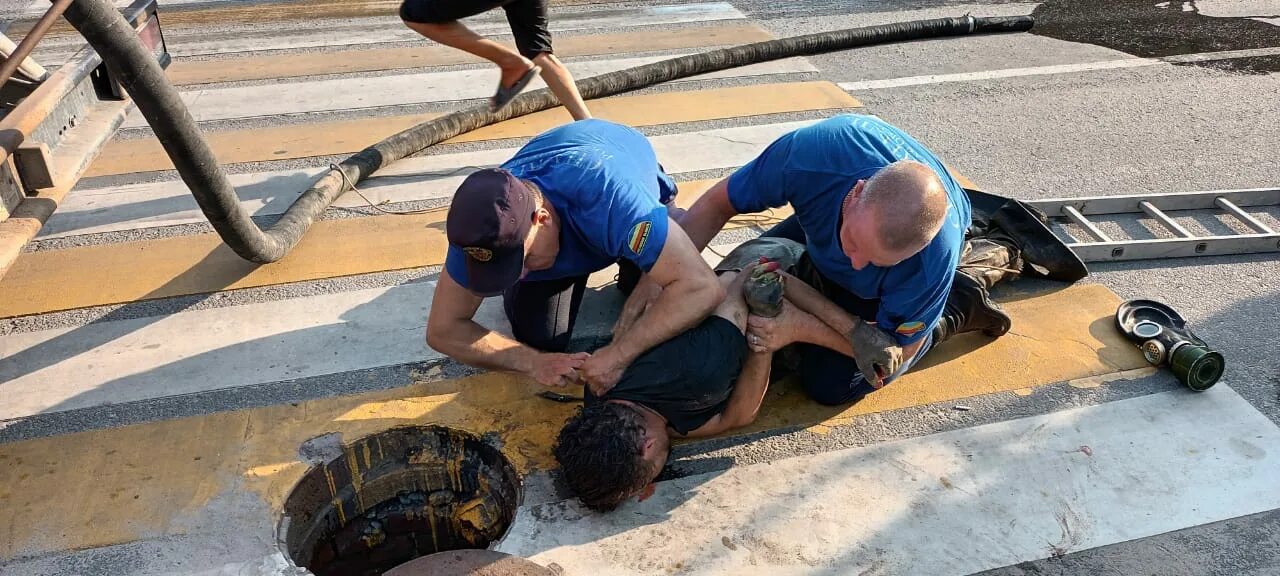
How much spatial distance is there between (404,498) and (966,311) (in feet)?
7.74

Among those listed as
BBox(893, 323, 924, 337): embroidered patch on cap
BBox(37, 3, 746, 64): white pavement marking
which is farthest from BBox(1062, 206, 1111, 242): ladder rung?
BBox(37, 3, 746, 64): white pavement marking

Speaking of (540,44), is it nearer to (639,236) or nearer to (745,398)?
(639,236)

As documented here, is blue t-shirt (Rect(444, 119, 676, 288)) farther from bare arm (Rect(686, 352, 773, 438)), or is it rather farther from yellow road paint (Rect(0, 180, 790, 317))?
yellow road paint (Rect(0, 180, 790, 317))

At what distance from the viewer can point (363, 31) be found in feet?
26.1

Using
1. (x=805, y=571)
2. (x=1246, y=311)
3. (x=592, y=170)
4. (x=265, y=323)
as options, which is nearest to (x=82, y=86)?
(x=265, y=323)

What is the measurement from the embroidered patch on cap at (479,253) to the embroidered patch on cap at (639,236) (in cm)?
50

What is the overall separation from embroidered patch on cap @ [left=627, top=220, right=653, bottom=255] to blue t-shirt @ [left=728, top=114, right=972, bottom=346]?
605mm

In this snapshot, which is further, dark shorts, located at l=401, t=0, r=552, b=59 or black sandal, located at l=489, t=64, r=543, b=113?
black sandal, located at l=489, t=64, r=543, b=113

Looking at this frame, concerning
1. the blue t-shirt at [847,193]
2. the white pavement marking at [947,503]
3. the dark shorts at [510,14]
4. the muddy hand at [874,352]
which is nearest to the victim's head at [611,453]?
the white pavement marking at [947,503]

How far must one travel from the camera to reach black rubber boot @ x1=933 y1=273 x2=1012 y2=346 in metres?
3.66

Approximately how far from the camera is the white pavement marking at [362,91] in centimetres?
629

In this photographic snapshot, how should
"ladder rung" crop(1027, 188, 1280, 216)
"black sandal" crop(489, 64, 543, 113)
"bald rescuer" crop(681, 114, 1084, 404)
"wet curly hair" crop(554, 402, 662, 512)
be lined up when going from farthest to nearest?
"black sandal" crop(489, 64, 543, 113) < "ladder rung" crop(1027, 188, 1280, 216) < "wet curly hair" crop(554, 402, 662, 512) < "bald rescuer" crop(681, 114, 1084, 404)

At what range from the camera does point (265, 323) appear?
407 centimetres

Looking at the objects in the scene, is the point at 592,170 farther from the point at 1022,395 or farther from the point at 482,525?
the point at 1022,395
